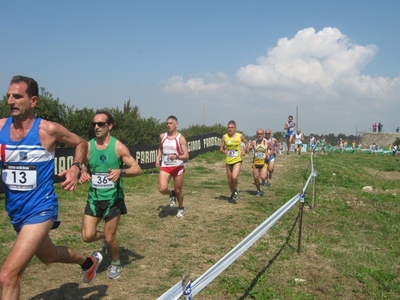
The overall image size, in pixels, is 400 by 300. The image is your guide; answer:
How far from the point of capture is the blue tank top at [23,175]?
12.1 feet

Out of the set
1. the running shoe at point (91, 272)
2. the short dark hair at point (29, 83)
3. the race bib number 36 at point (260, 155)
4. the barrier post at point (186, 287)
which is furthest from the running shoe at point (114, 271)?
the race bib number 36 at point (260, 155)

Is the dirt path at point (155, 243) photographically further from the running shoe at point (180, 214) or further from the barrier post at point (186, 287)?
the barrier post at point (186, 287)

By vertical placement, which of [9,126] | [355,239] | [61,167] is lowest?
[355,239]

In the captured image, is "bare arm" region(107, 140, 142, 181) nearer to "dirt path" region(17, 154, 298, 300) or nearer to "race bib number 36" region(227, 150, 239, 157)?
"dirt path" region(17, 154, 298, 300)

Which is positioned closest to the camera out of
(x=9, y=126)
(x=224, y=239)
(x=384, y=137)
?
A: (x=9, y=126)

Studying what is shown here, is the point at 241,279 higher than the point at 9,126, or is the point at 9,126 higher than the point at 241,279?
the point at 9,126

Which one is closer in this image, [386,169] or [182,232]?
[182,232]

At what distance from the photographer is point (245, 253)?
6516 mm

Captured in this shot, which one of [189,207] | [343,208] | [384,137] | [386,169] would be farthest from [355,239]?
[384,137]

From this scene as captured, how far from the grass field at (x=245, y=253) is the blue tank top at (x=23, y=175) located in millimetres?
1658

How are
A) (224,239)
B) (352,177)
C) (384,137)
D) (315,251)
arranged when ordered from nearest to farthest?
1. (315,251)
2. (224,239)
3. (352,177)
4. (384,137)

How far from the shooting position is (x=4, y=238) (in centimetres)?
705

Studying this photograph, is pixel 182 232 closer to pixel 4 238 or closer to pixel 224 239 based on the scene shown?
pixel 224 239

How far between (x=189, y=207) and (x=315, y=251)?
12.3 ft
